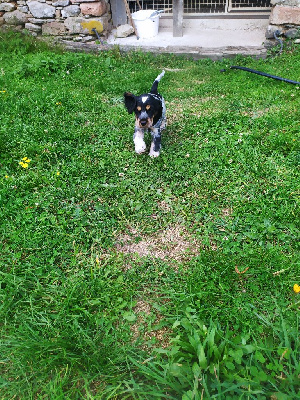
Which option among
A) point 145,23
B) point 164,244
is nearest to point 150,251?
point 164,244

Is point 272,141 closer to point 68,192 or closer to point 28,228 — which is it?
point 68,192

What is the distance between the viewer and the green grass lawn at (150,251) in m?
2.07

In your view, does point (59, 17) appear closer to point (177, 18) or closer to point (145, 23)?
point (145, 23)

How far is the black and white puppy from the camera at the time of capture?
11.7ft

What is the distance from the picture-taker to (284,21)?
7.00 m

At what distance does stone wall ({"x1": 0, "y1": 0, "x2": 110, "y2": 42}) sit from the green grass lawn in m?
3.30

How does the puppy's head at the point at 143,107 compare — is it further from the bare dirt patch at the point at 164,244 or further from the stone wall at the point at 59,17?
the stone wall at the point at 59,17

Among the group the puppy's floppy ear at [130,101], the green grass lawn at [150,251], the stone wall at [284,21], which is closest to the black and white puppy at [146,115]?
the puppy's floppy ear at [130,101]

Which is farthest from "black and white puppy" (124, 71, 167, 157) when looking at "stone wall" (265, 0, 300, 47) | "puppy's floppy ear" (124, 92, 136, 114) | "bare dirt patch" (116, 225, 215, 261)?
"stone wall" (265, 0, 300, 47)

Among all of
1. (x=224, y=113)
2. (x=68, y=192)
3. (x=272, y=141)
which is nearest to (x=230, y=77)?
(x=224, y=113)

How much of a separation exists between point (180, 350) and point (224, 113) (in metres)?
3.56

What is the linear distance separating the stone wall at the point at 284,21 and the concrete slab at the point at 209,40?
0.35 meters

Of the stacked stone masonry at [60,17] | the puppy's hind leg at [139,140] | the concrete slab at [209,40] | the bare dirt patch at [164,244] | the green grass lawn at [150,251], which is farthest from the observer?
the stacked stone masonry at [60,17]

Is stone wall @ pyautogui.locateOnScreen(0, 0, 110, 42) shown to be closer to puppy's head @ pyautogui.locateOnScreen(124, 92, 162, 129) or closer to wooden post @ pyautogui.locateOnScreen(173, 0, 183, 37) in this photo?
wooden post @ pyautogui.locateOnScreen(173, 0, 183, 37)
